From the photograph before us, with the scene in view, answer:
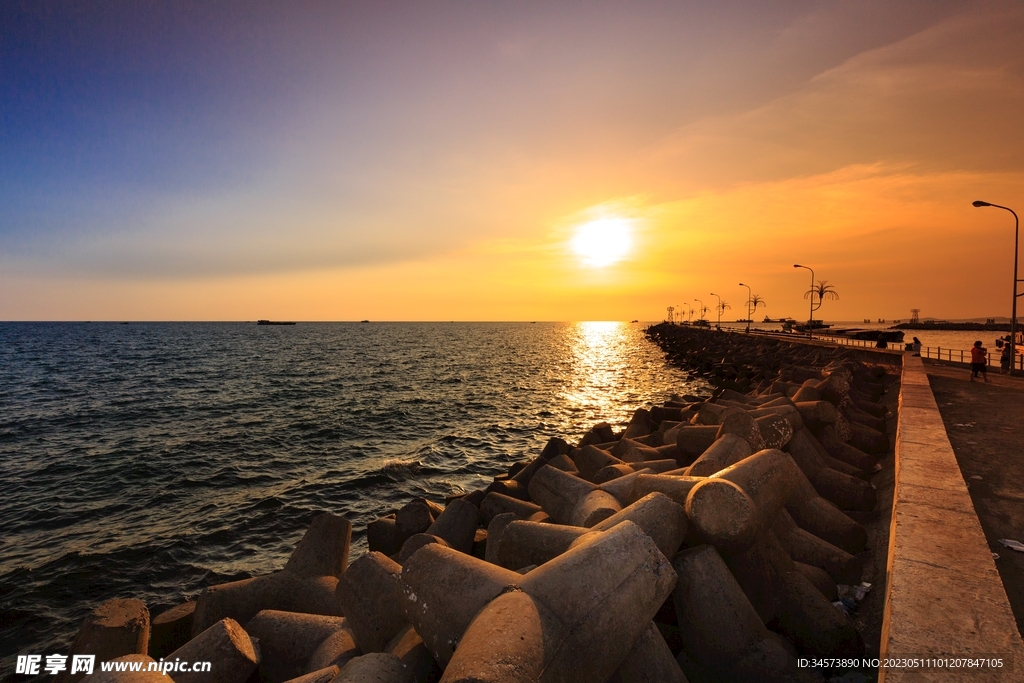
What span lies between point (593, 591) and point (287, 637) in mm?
3328

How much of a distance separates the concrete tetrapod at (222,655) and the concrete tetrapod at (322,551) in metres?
1.80

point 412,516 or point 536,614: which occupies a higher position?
point 536,614

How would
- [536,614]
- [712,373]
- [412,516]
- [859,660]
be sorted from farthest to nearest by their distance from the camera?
[712,373] < [412,516] < [859,660] < [536,614]

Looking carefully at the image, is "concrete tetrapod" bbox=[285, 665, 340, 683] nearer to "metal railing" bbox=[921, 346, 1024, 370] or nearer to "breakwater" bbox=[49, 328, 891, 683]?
"breakwater" bbox=[49, 328, 891, 683]

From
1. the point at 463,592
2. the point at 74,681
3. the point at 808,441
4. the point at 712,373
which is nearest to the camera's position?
the point at 463,592

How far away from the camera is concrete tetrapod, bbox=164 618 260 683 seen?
385cm

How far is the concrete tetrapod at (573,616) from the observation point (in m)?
2.34

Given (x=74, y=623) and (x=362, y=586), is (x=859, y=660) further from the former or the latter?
(x=74, y=623)

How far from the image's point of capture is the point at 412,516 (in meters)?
7.36

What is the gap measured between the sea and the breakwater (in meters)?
3.17

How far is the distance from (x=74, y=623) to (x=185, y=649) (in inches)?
190

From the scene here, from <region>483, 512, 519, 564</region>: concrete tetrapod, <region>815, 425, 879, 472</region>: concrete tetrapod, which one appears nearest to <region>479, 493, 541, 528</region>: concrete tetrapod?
<region>483, 512, 519, 564</region>: concrete tetrapod

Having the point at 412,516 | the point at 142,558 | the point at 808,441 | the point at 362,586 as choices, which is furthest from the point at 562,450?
the point at 142,558

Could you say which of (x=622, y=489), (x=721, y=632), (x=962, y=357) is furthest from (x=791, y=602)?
(x=962, y=357)
